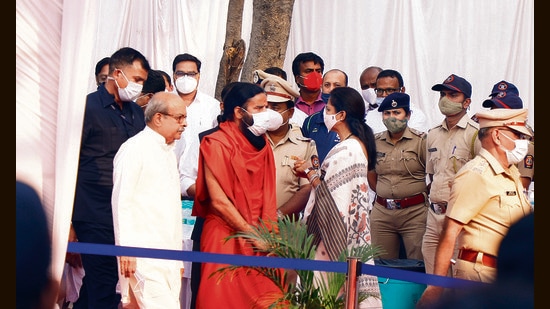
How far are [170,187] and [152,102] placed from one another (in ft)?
1.93

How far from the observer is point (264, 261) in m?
5.00

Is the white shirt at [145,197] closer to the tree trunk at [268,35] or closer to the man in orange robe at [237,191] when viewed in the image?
the man in orange robe at [237,191]

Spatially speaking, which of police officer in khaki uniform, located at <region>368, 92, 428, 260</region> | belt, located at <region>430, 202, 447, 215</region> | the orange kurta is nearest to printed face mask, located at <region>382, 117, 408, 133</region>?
police officer in khaki uniform, located at <region>368, 92, 428, 260</region>

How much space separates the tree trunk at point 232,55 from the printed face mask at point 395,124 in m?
3.00

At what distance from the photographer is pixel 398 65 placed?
1260 centimetres

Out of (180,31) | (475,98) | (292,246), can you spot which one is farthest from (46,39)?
(180,31)

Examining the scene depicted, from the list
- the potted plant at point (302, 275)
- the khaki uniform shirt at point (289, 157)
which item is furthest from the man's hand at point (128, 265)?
the khaki uniform shirt at point (289, 157)

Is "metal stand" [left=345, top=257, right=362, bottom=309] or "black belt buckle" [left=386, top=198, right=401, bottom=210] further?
"black belt buckle" [left=386, top=198, right=401, bottom=210]

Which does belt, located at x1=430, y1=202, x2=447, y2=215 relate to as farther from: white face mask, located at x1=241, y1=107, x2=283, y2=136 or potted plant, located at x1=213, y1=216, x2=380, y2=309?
potted plant, located at x1=213, y1=216, x2=380, y2=309

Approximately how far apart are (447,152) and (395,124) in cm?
52

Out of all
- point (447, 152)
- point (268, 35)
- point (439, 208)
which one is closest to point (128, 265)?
point (439, 208)

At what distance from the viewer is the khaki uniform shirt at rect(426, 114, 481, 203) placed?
709 centimetres

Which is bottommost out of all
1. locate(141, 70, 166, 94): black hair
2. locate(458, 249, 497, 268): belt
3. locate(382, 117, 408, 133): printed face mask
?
locate(458, 249, 497, 268): belt

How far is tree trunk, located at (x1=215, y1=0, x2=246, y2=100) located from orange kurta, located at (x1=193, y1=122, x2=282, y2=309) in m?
4.04
